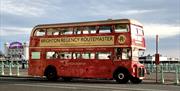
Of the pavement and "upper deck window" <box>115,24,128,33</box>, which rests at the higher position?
"upper deck window" <box>115,24,128,33</box>

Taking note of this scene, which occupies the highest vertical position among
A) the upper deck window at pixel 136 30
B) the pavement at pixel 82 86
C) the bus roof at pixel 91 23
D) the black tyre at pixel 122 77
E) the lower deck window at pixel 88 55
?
the bus roof at pixel 91 23

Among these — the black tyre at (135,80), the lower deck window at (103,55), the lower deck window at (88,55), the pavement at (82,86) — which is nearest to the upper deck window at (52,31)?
the lower deck window at (88,55)

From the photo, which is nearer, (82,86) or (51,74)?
(82,86)

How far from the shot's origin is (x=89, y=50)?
95.1 feet

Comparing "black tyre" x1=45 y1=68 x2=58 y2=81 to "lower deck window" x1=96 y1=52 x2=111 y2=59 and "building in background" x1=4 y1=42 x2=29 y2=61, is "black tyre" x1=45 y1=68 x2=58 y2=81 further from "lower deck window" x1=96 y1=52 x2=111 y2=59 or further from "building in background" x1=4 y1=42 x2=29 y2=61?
"building in background" x1=4 y1=42 x2=29 y2=61

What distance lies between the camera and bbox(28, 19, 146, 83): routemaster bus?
90.5 ft

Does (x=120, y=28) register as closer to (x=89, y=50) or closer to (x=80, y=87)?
(x=89, y=50)

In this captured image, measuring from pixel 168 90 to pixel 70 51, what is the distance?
1024cm

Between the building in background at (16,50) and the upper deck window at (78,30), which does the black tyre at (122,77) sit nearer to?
the upper deck window at (78,30)

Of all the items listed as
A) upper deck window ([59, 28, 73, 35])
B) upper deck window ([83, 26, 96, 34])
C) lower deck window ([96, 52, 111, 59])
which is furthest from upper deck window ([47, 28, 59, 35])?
lower deck window ([96, 52, 111, 59])

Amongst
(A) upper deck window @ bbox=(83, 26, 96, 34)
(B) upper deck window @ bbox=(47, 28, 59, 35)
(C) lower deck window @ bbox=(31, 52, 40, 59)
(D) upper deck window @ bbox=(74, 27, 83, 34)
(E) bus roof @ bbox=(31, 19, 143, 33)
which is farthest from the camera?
(C) lower deck window @ bbox=(31, 52, 40, 59)

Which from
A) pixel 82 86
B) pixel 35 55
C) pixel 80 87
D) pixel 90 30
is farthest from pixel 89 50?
pixel 80 87

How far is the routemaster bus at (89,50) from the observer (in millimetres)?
27594

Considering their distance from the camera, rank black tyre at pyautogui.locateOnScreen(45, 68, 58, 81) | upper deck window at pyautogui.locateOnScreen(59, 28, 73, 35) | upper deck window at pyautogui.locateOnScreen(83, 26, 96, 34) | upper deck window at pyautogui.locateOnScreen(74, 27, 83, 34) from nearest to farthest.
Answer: upper deck window at pyautogui.locateOnScreen(83, 26, 96, 34) < upper deck window at pyautogui.locateOnScreen(74, 27, 83, 34) < upper deck window at pyautogui.locateOnScreen(59, 28, 73, 35) < black tyre at pyautogui.locateOnScreen(45, 68, 58, 81)
